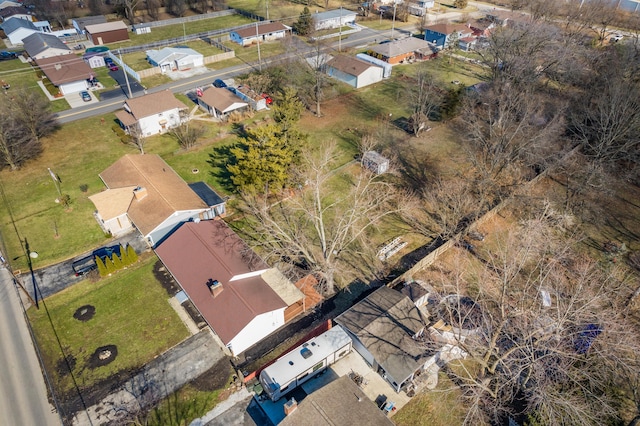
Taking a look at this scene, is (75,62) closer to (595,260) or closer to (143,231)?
(143,231)

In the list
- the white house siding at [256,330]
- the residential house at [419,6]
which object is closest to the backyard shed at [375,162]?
the white house siding at [256,330]

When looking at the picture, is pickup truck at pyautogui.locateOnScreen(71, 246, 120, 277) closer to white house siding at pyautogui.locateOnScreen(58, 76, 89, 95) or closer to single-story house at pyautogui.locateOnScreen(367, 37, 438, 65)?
white house siding at pyautogui.locateOnScreen(58, 76, 89, 95)

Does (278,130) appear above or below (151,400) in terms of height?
above

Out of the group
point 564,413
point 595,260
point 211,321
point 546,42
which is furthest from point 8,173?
point 546,42

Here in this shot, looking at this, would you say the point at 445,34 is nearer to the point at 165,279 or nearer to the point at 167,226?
the point at 167,226

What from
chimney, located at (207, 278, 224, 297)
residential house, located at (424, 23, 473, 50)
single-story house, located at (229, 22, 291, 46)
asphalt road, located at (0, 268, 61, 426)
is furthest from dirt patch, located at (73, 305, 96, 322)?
residential house, located at (424, 23, 473, 50)

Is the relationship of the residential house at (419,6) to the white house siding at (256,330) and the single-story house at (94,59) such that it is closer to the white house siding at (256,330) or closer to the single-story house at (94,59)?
the single-story house at (94,59)
